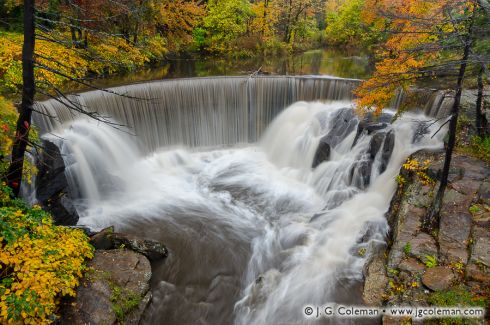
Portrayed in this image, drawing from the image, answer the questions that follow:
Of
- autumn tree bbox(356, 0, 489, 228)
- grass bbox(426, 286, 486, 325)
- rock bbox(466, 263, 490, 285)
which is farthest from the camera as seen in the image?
rock bbox(466, 263, 490, 285)

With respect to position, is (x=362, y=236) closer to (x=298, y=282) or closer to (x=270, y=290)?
(x=298, y=282)

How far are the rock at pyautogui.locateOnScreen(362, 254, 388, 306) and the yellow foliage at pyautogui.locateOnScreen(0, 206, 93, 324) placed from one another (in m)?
5.99

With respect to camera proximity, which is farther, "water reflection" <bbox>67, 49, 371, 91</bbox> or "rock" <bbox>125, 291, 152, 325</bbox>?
"water reflection" <bbox>67, 49, 371, 91</bbox>

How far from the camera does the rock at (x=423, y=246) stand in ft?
22.7

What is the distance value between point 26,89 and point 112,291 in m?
4.21

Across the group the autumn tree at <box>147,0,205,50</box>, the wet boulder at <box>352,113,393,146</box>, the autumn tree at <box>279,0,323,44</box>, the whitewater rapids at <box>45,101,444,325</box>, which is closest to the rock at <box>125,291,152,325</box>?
the whitewater rapids at <box>45,101,444,325</box>

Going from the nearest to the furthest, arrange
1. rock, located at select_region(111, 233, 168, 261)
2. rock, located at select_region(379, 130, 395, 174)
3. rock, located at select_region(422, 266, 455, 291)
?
1. rock, located at select_region(422, 266, 455, 291)
2. rock, located at select_region(111, 233, 168, 261)
3. rock, located at select_region(379, 130, 395, 174)

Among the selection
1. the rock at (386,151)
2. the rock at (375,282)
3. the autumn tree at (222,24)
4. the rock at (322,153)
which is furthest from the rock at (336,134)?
the autumn tree at (222,24)

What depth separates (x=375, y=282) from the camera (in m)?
7.21

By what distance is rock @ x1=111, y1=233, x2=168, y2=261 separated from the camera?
8.09m

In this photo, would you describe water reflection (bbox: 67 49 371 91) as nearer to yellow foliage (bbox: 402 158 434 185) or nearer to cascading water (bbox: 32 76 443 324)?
cascading water (bbox: 32 76 443 324)

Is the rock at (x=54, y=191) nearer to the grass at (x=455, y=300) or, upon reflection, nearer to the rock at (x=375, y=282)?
the rock at (x=375, y=282)

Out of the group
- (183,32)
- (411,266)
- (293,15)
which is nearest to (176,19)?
(183,32)

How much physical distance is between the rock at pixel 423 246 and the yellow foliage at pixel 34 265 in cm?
704
